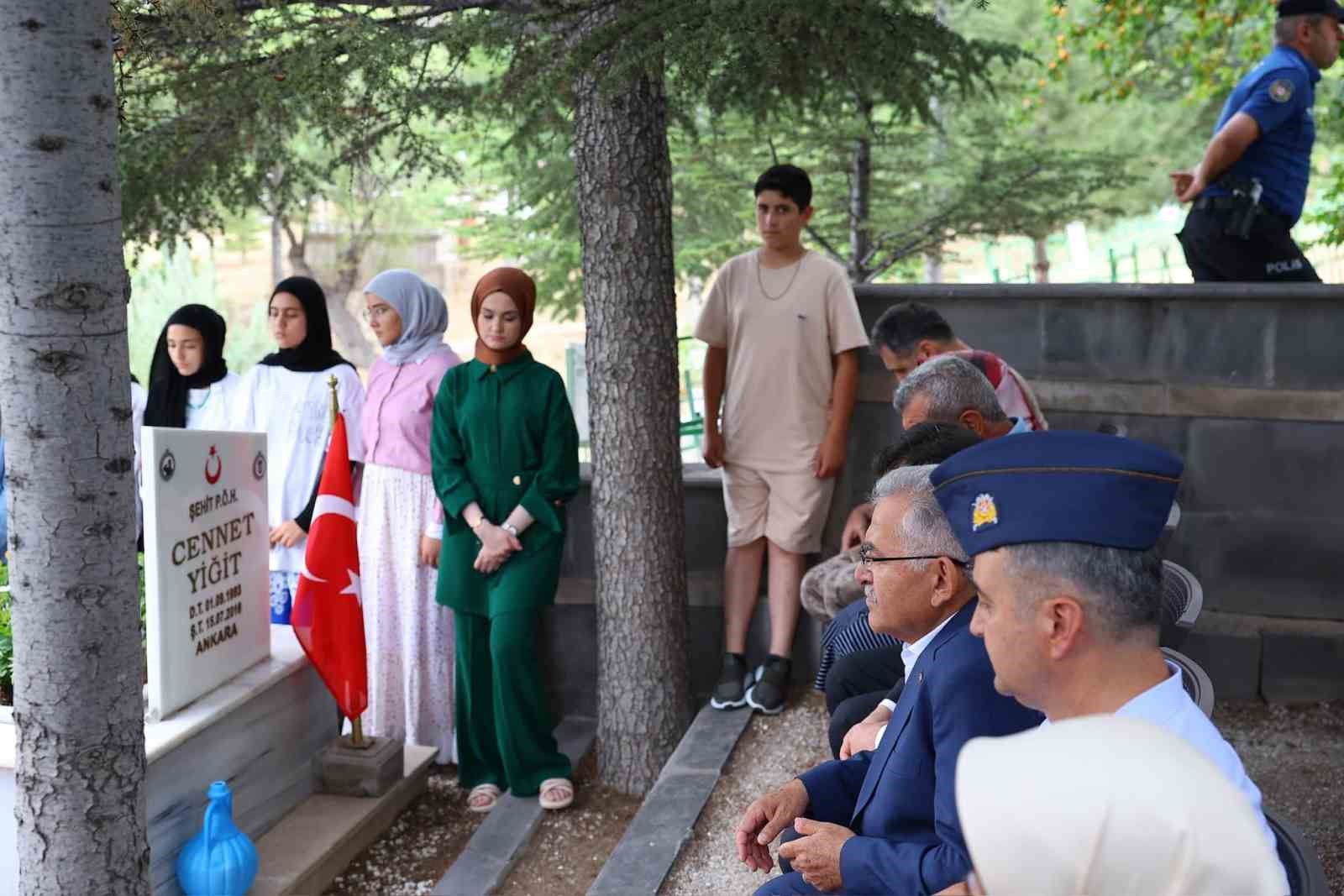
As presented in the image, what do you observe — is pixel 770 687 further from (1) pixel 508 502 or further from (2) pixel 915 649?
(2) pixel 915 649

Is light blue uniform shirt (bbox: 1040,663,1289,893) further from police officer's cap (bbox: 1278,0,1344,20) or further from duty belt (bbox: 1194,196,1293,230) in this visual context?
police officer's cap (bbox: 1278,0,1344,20)

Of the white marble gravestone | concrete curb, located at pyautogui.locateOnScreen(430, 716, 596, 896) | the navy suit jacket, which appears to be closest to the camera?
the navy suit jacket

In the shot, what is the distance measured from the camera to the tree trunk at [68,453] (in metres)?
2.94

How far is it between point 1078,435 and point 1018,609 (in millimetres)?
303

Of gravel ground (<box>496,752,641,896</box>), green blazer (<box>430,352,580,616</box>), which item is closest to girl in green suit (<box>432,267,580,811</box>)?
green blazer (<box>430,352,580,616</box>)

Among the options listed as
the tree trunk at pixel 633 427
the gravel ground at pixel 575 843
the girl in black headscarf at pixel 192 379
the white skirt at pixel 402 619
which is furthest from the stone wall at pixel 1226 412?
the girl in black headscarf at pixel 192 379

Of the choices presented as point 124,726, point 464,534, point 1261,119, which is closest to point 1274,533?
point 1261,119

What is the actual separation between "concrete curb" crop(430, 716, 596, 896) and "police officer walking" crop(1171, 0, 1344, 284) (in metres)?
3.62

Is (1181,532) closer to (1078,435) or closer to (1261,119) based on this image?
(1261,119)

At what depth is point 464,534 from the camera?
5.73 m

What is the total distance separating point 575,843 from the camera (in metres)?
5.48

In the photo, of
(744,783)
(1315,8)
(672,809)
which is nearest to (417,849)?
(672,809)

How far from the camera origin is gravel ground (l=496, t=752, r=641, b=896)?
203 inches

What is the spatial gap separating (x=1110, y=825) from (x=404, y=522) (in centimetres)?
495
